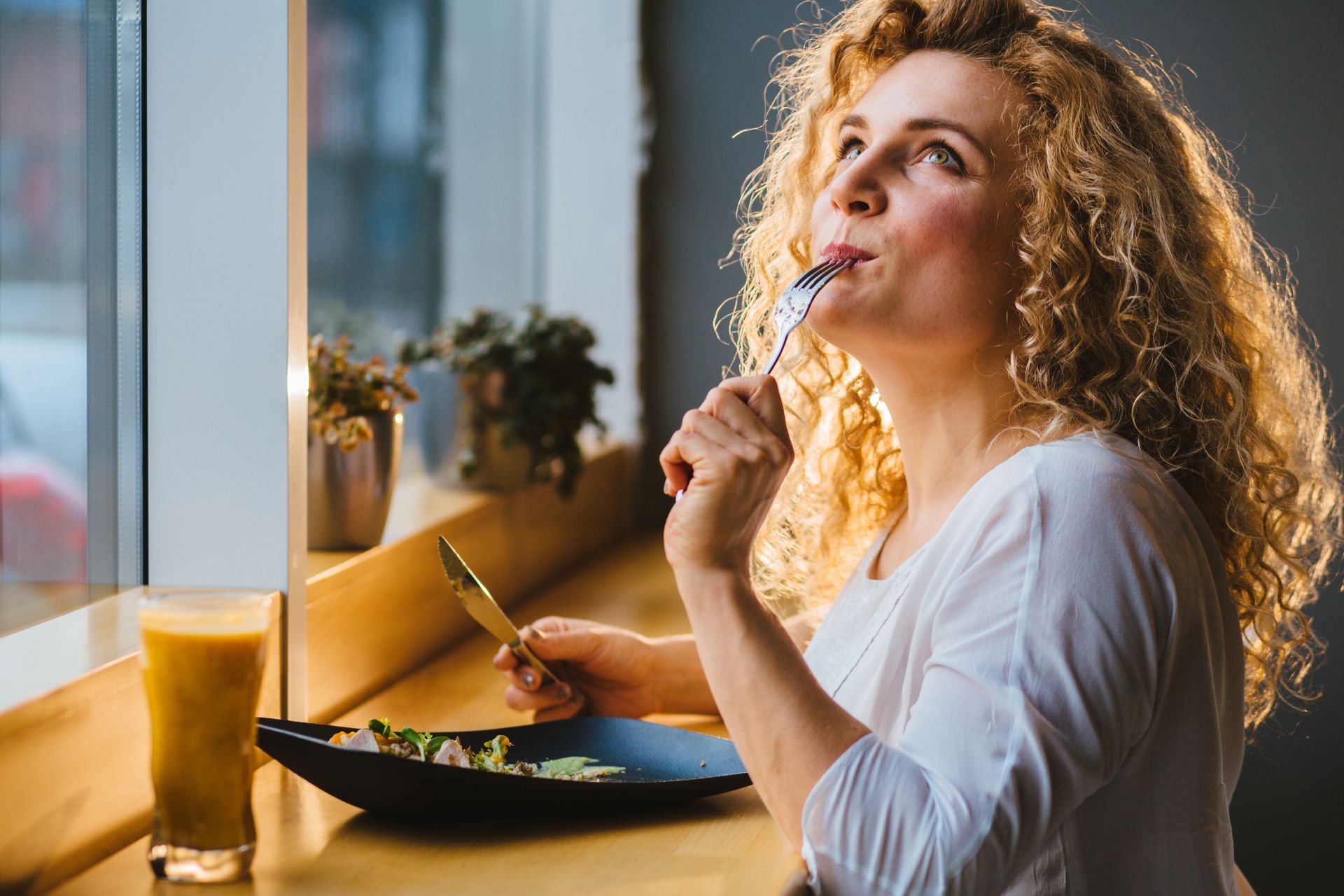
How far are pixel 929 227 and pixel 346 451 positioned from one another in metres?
0.74

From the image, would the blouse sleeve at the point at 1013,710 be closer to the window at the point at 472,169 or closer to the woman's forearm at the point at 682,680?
the woman's forearm at the point at 682,680

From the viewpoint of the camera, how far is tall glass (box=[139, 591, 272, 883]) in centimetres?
73

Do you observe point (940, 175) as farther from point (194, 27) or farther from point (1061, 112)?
point (194, 27)

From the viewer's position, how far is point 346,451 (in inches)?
55.1

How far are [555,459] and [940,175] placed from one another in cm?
132

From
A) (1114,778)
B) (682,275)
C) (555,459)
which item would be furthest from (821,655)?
(682,275)

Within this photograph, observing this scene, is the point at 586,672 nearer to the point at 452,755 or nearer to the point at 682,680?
the point at 682,680

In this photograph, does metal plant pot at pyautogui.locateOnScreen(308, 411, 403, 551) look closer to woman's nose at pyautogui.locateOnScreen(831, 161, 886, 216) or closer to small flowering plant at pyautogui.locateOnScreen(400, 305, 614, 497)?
small flowering plant at pyautogui.locateOnScreen(400, 305, 614, 497)

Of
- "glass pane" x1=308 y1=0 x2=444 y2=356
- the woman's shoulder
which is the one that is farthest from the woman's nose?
"glass pane" x1=308 y1=0 x2=444 y2=356

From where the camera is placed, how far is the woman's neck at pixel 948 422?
108 centimetres

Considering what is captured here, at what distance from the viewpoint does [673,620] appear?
1855mm

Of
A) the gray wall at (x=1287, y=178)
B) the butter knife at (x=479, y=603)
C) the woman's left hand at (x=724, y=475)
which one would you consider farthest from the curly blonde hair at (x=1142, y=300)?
the gray wall at (x=1287, y=178)

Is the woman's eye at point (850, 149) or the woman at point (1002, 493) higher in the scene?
the woman's eye at point (850, 149)

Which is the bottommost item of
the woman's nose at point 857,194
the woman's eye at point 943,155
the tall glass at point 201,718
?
the tall glass at point 201,718
